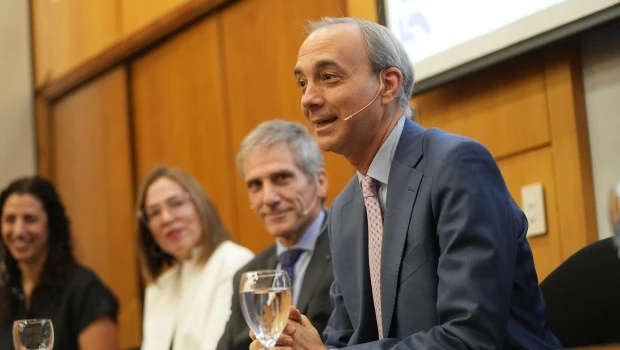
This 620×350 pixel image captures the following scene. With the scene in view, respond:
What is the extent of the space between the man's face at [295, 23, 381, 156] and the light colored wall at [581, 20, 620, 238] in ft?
2.91

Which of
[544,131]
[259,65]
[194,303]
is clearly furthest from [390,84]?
[259,65]

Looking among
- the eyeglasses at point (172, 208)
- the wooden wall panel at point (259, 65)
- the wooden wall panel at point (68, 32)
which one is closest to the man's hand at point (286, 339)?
the eyeglasses at point (172, 208)

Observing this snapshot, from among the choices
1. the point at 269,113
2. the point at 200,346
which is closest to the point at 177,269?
the point at 200,346

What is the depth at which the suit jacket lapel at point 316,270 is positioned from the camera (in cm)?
262

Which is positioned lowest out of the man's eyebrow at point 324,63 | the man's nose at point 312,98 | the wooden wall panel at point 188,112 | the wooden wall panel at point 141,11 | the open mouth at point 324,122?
the open mouth at point 324,122

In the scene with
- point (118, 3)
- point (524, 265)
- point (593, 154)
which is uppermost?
point (118, 3)

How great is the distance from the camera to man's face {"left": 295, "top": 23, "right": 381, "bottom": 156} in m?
1.97

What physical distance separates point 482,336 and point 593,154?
117 centimetres

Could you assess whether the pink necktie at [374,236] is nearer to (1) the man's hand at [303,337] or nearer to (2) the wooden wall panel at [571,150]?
(1) the man's hand at [303,337]

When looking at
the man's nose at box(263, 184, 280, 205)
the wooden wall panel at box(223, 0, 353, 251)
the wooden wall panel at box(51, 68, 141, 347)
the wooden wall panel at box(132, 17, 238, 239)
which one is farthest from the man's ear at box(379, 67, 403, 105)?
the wooden wall panel at box(51, 68, 141, 347)

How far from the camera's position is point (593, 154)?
263 cm

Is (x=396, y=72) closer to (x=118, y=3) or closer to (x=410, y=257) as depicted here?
(x=410, y=257)

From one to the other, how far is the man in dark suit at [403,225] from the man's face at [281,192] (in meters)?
0.74

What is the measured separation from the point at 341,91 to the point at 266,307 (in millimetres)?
518
